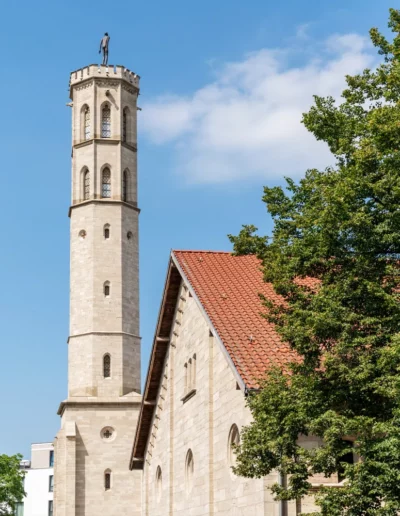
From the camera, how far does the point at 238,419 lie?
24.1 meters

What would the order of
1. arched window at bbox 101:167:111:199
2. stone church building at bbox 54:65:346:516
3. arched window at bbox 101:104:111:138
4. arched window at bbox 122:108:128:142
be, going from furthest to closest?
arched window at bbox 122:108:128:142 → arched window at bbox 101:104:111:138 → arched window at bbox 101:167:111:199 → stone church building at bbox 54:65:346:516

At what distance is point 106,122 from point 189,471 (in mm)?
36898

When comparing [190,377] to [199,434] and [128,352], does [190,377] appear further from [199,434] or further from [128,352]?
[128,352]

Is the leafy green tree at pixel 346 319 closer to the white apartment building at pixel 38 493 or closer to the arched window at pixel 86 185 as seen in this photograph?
the arched window at pixel 86 185

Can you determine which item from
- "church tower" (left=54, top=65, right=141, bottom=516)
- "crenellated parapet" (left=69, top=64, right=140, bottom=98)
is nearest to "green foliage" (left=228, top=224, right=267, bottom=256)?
"church tower" (left=54, top=65, right=141, bottom=516)

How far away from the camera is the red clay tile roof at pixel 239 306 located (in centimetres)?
2311

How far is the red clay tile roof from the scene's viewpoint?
23.1m

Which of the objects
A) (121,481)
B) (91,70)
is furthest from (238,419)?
(91,70)

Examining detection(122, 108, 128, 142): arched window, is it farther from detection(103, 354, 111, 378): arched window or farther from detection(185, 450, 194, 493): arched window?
detection(185, 450, 194, 493): arched window

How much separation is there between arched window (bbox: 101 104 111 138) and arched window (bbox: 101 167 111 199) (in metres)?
2.39

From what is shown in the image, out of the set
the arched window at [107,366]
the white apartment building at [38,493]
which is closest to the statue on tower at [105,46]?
the arched window at [107,366]

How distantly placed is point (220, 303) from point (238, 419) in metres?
3.53

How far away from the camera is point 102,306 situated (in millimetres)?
58781

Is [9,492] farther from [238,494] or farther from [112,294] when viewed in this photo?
[238,494]
